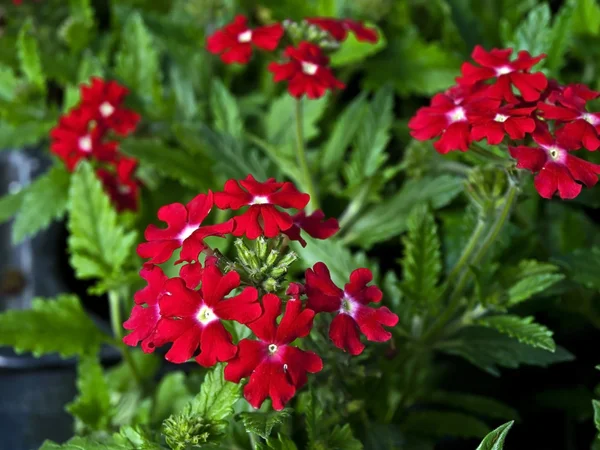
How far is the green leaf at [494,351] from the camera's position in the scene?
3.57 feet

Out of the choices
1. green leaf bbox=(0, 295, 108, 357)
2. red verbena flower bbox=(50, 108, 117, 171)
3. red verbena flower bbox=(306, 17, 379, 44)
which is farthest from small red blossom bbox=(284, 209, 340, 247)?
red verbena flower bbox=(50, 108, 117, 171)

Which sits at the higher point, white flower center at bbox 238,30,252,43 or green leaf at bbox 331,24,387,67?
white flower center at bbox 238,30,252,43

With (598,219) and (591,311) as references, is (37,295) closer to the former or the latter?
(591,311)

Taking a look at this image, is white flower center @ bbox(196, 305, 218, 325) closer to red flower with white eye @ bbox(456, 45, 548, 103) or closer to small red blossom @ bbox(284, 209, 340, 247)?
small red blossom @ bbox(284, 209, 340, 247)

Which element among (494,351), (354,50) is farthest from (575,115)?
(354,50)

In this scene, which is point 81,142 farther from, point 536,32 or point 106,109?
point 536,32

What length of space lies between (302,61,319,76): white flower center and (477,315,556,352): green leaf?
0.50 metres

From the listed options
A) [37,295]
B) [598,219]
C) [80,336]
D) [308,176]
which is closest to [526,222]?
[598,219]

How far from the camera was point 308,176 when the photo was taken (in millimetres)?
1344

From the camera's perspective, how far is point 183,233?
0.90 m

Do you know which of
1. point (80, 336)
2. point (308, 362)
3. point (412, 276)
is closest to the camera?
point (308, 362)

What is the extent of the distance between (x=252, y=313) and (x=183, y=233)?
0.65 ft

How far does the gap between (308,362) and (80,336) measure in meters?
0.66

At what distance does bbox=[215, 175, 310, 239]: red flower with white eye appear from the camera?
2.68ft
